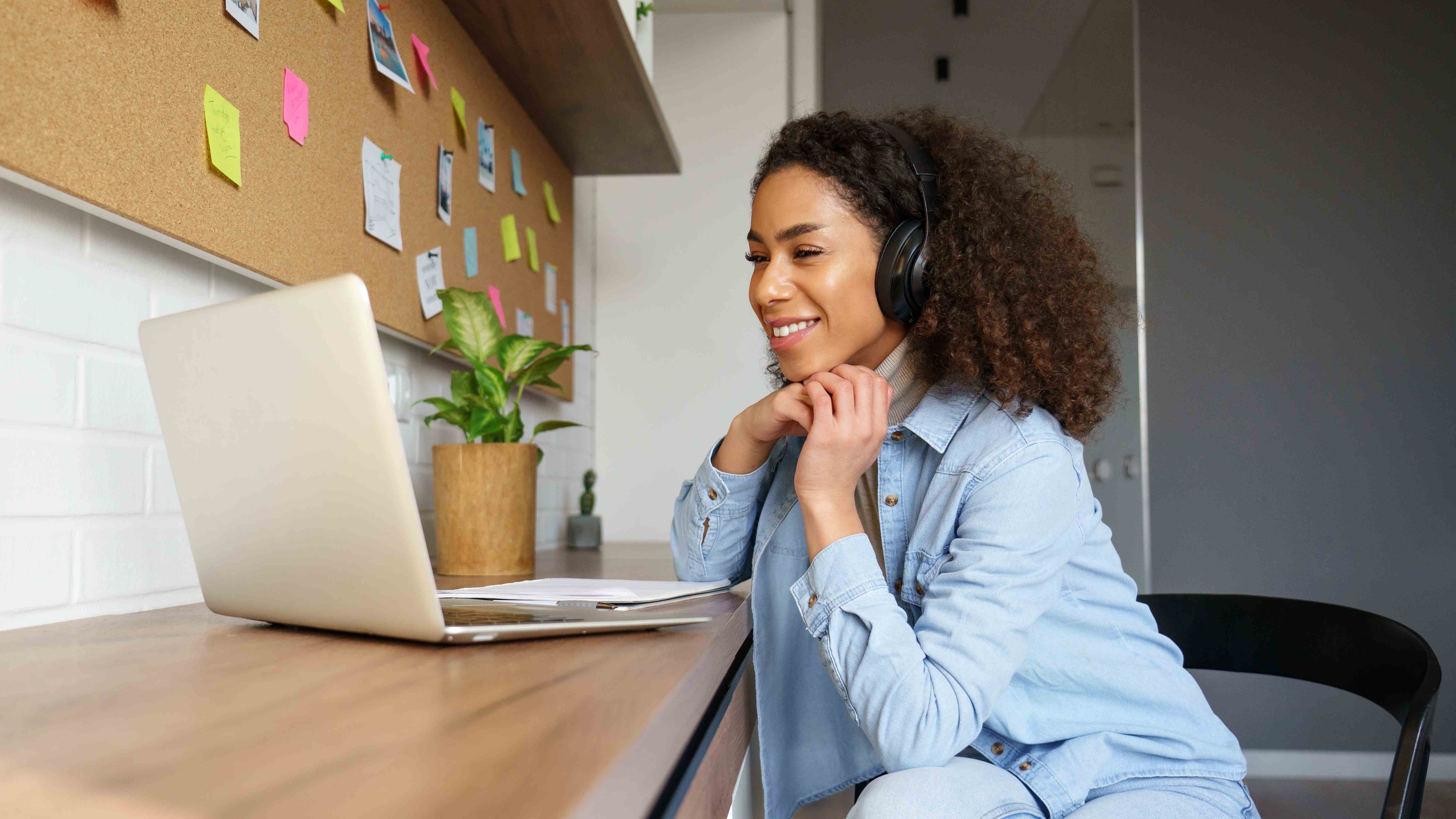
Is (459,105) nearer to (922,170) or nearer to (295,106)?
(295,106)

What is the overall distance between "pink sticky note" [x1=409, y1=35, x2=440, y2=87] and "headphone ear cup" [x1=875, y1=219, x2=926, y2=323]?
2.65ft

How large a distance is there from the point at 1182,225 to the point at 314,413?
2.64 m

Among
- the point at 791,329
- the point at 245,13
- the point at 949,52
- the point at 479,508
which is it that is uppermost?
the point at 949,52

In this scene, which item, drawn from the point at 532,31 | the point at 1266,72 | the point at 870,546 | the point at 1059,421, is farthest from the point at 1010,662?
the point at 1266,72

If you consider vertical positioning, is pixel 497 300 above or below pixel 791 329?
above

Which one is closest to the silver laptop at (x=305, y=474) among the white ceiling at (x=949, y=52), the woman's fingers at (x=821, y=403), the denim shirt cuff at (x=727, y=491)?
the woman's fingers at (x=821, y=403)

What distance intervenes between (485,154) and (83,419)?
3.23 feet

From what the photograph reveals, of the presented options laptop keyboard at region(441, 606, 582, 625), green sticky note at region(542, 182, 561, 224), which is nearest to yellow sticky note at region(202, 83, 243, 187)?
laptop keyboard at region(441, 606, 582, 625)

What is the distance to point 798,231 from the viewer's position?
3.37 ft

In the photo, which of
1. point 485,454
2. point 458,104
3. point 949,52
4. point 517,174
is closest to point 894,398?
point 485,454

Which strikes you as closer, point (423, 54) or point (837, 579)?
point (837, 579)

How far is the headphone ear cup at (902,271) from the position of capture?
3.27ft

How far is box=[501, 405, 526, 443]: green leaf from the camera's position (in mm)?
1350

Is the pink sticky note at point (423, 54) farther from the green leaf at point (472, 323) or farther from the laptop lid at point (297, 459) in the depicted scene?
the laptop lid at point (297, 459)
